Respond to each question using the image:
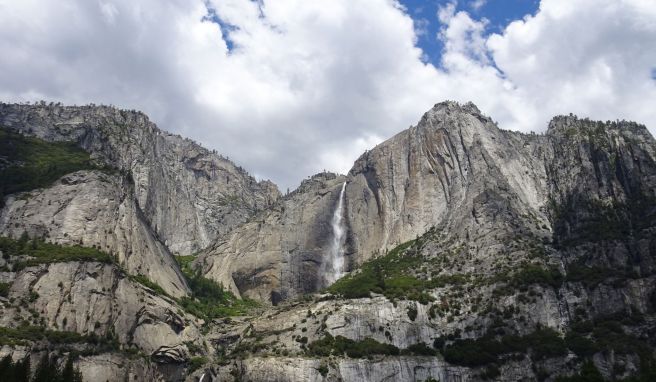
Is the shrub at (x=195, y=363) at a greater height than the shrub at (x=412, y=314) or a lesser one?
lesser

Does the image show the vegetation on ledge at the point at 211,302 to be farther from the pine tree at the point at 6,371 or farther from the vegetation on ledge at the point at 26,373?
the pine tree at the point at 6,371

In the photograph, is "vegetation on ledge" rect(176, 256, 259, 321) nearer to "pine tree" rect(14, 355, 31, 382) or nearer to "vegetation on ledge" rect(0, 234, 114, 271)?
"vegetation on ledge" rect(0, 234, 114, 271)

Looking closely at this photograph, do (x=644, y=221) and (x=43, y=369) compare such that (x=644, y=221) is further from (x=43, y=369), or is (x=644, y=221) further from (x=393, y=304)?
(x=43, y=369)

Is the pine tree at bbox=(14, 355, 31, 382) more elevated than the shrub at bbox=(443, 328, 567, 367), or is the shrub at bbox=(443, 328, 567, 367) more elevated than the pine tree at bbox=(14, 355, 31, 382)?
the shrub at bbox=(443, 328, 567, 367)

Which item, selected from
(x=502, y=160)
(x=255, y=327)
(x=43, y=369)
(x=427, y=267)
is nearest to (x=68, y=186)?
(x=255, y=327)

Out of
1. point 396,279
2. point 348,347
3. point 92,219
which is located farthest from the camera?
point 396,279

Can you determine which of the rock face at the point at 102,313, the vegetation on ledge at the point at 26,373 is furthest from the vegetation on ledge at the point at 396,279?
the vegetation on ledge at the point at 26,373

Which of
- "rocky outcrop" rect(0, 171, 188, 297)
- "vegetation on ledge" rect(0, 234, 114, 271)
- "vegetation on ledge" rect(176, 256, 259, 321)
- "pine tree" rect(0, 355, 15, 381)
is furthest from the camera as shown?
"vegetation on ledge" rect(176, 256, 259, 321)

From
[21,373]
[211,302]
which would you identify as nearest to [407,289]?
[211,302]

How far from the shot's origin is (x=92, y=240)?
146250mm

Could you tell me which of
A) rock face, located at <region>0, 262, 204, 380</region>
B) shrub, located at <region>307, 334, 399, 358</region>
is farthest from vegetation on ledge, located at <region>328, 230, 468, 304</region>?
rock face, located at <region>0, 262, 204, 380</region>

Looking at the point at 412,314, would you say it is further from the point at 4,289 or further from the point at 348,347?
the point at 4,289

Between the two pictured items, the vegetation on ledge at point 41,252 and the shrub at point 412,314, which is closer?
the vegetation on ledge at point 41,252

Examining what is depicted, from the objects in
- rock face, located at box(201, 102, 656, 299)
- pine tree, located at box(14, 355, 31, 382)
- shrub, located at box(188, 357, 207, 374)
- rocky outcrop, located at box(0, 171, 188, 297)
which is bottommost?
pine tree, located at box(14, 355, 31, 382)
